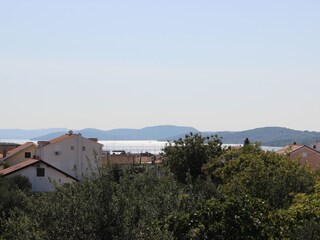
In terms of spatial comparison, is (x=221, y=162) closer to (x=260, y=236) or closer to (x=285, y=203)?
(x=285, y=203)

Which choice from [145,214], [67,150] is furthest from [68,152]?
[145,214]

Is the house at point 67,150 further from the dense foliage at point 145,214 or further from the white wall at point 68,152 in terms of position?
the dense foliage at point 145,214

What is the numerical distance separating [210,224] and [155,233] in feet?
10.2

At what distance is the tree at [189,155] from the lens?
47.7m

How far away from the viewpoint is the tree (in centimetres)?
4769

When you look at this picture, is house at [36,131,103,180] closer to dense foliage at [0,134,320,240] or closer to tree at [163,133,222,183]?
tree at [163,133,222,183]

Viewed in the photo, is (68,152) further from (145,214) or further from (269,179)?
(145,214)

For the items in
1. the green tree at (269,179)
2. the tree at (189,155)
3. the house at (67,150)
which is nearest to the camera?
the green tree at (269,179)

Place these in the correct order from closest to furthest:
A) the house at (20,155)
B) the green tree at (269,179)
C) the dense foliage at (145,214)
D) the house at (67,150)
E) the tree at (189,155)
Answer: the dense foliage at (145,214)
the green tree at (269,179)
the tree at (189,155)
the house at (67,150)
the house at (20,155)

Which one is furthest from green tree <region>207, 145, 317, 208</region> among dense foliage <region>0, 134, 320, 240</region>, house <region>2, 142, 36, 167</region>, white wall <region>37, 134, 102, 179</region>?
house <region>2, 142, 36, 167</region>

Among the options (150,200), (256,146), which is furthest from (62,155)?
(150,200)

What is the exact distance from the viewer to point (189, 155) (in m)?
48.2

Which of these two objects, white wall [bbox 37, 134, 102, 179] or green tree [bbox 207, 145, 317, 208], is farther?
white wall [bbox 37, 134, 102, 179]

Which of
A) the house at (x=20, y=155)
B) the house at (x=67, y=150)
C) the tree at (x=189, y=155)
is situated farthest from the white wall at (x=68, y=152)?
the tree at (x=189, y=155)
